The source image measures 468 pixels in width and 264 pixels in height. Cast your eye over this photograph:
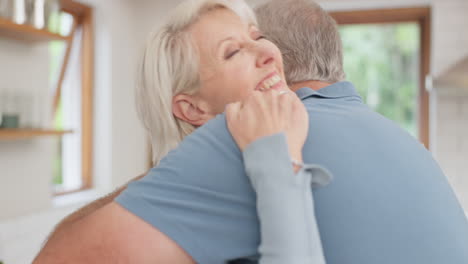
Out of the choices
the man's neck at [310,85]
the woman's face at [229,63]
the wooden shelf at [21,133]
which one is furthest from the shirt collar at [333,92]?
the wooden shelf at [21,133]

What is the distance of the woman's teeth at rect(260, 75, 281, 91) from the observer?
0.90 metres

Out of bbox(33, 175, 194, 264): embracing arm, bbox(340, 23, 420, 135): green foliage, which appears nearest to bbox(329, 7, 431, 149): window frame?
bbox(340, 23, 420, 135): green foliage

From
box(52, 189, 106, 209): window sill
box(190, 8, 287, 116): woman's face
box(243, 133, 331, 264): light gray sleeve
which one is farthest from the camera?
box(52, 189, 106, 209): window sill

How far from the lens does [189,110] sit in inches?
37.9

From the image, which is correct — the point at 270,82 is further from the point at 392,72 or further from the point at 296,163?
the point at 392,72

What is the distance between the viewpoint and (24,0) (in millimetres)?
2828

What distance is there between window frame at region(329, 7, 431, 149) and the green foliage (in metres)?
0.04

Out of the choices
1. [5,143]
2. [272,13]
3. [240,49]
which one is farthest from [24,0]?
[240,49]

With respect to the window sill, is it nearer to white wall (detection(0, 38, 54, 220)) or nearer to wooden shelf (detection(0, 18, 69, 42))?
white wall (detection(0, 38, 54, 220))

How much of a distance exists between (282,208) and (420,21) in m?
3.78

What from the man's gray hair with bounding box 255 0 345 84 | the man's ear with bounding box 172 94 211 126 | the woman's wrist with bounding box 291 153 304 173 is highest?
the man's gray hair with bounding box 255 0 345 84

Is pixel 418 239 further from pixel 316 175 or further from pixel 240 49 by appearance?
pixel 240 49

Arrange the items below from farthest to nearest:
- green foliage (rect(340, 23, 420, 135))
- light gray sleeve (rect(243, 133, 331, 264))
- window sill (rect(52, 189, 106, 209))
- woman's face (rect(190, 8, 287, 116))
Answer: green foliage (rect(340, 23, 420, 135)), window sill (rect(52, 189, 106, 209)), woman's face (rect(190, 8, 287, 116)), light gray sleeve (rect(243, 133, 331, 264))

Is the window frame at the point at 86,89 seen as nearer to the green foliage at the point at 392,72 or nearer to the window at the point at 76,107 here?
the window at the point at 76,107
